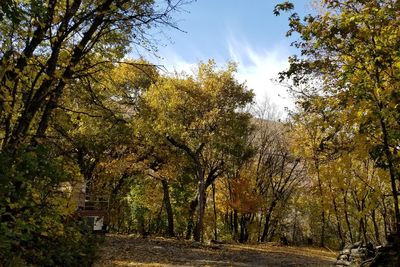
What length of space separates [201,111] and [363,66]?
570 inches

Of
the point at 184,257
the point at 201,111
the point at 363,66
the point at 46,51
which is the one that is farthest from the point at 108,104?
the point at 363,66

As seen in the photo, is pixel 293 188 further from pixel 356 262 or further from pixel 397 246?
pixel 397 246

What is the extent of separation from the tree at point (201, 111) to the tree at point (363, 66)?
40.0 feet

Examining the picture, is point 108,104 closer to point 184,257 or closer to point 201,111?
point 201,111

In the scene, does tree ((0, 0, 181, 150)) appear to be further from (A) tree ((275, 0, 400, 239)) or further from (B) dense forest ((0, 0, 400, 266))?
(A) tree ((275, 0, 400, 239))

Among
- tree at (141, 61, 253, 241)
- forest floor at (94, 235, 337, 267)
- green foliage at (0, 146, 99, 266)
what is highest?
tree at (141, 61, 253, 241)

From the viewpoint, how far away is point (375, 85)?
8367 millimetres

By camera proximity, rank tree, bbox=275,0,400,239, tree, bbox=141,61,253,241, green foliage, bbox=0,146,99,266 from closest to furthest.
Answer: green foliage, bbox=0,146,99,266
tree, bbox=275,0,400,239
tree, bbox=141,61,253,241

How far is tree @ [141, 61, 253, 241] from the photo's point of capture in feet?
71.3

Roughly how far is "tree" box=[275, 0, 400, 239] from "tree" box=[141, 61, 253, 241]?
12.2 metres

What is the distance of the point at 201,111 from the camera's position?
73.7 feet

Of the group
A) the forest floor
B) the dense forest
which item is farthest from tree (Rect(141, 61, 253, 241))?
the forest floor

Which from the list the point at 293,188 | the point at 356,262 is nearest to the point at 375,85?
the point at 356,262

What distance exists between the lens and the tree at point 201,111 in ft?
71.3
